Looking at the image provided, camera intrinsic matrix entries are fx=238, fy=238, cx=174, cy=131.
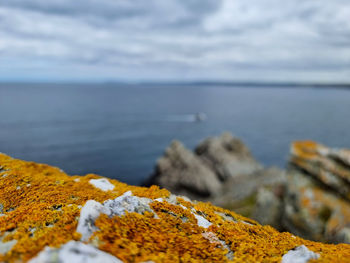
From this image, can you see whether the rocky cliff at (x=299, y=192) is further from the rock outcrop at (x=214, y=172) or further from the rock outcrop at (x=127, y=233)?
the rock outcrop at (x=127, y=233)

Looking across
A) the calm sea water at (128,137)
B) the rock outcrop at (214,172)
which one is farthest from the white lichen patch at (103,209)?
the calm sea water at (128,137)

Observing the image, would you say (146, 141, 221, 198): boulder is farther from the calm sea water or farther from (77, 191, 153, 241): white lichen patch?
(77, 191, 153, 241): white lichen patch

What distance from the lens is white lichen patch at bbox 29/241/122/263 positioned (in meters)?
3.95

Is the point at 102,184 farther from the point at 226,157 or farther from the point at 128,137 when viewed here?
the point at 128,137

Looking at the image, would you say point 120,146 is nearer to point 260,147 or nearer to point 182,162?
point 182,162

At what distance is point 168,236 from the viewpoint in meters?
5.48

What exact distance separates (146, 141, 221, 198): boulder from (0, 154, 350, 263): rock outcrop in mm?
37767

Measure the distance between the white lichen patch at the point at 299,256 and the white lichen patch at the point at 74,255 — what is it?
3.63m

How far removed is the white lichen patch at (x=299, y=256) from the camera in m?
5.05

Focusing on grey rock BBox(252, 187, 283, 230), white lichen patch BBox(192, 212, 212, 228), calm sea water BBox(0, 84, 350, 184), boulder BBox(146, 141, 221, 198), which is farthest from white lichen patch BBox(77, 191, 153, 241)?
calm sea water BBox(0, 84, 350, 184)

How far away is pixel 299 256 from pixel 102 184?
644 cm

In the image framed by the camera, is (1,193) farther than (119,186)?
No

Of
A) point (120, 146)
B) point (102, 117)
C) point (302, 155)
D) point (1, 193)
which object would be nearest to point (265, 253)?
point (1, 193)

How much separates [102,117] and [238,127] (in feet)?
211
